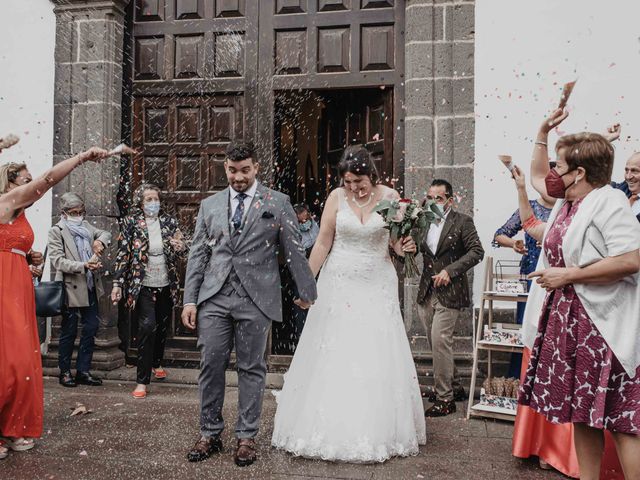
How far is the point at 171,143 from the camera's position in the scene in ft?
23.8

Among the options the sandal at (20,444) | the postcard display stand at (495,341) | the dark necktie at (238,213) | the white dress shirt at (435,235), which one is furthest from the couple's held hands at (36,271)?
the postcard display stand at (495,341)

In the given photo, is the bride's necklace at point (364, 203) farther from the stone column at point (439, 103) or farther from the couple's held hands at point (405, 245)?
the stone column at point (439, 103)

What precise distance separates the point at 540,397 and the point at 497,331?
2.27m

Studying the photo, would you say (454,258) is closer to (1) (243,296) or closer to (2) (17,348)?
(1) (243,296)

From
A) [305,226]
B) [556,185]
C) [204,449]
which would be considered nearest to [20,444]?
[204,449]

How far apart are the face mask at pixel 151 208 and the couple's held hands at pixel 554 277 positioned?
4.00m

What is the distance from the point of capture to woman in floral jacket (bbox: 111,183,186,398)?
19.6ft

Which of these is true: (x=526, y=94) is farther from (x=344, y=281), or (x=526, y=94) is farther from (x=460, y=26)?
(x=344, y=281)

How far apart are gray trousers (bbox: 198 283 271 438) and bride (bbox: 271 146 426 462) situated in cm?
30

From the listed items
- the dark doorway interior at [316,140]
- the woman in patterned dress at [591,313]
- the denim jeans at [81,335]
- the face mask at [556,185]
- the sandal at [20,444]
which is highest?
the dark doorway interior at [316,140]

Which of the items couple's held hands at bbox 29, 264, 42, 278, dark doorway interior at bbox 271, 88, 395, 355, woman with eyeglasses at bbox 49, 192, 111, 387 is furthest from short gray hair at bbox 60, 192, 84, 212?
dark doorway interior at bbox 271, 88, 395, 355

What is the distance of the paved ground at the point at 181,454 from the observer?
384 cm

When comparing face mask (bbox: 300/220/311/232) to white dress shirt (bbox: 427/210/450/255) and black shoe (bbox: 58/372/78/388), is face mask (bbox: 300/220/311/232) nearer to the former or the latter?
white dress shirt (bbox: 427/210/450/255)

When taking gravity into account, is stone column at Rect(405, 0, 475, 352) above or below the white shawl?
above
